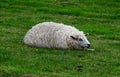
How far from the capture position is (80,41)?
1858 centimetres

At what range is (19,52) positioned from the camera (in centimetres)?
1673

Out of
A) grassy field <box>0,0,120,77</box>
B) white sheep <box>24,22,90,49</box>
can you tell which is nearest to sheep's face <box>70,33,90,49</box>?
white sheep <box>24,22,90,49</box>

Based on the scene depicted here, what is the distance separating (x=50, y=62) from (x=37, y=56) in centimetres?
96

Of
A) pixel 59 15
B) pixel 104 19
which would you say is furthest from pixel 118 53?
pixel 59 15

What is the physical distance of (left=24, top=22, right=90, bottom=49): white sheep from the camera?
18.5m

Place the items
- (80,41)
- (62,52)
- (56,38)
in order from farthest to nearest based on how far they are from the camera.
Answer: (56,38) → (80,41) → (62,52)

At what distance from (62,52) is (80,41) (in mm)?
1380

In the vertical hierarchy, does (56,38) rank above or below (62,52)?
above

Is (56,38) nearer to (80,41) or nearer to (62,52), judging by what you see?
(80,41)

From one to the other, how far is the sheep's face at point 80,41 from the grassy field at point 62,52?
0.46 metres

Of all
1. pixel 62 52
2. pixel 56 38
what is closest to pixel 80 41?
pixel 56 38

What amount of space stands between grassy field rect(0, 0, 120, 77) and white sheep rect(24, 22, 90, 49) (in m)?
0.53

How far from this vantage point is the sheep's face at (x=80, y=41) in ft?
60.1

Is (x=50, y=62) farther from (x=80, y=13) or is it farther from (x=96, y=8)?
(x=96, y=8)
